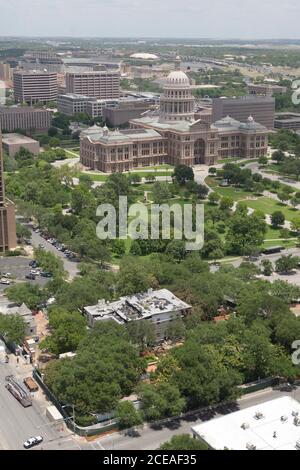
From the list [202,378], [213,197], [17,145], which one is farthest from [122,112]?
[202,378]

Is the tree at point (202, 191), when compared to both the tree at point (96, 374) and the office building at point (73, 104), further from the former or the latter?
the office building at point (73, 104)

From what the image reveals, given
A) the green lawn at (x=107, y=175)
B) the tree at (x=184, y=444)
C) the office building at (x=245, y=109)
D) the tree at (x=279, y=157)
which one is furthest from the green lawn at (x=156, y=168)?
the tree at (x=184, y=444)

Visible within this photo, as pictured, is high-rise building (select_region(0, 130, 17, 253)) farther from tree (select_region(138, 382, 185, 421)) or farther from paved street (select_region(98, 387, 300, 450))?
paved street (select_region(98, 387, 300, 450))

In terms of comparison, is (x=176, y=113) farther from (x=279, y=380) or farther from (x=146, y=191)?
(x=279, y=380)

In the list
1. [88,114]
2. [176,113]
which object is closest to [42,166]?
[176,113]

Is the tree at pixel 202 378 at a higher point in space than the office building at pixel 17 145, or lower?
lower

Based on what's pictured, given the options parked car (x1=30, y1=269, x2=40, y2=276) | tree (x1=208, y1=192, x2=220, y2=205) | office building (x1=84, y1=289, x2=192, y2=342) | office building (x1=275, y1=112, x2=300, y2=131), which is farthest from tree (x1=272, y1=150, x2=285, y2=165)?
Result: office building (x1=84, y1=289, x2=192, y2=342)
